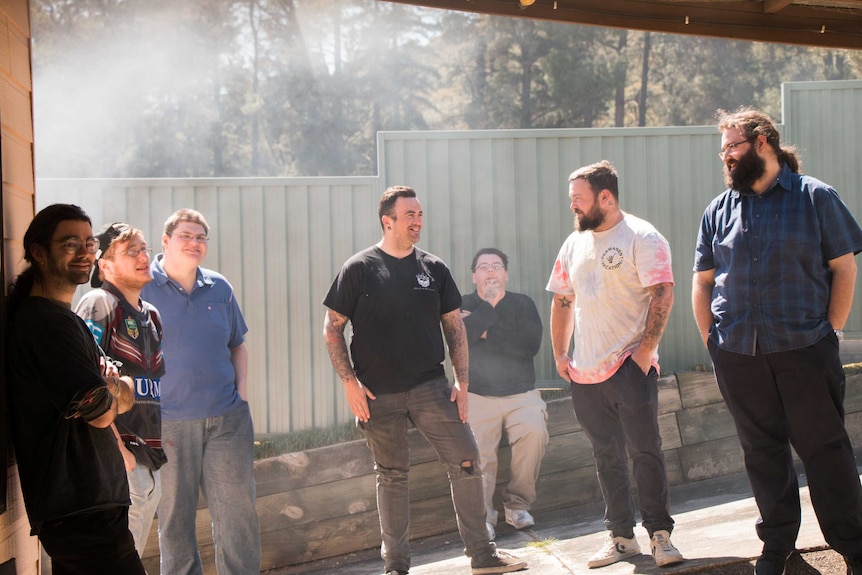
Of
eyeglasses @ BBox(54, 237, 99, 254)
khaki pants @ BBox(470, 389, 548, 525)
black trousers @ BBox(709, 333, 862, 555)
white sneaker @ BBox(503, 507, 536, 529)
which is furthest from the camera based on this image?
khaki pants @ BBox(470, 389, 548, 525)

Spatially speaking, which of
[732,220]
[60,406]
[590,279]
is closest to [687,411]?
[590,279]

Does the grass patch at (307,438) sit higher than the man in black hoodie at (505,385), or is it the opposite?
the man in black hoodie at (505,385)

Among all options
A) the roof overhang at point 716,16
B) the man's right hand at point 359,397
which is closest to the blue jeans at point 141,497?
the man's right hand at point 359,397

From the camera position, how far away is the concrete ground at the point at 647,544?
372cm

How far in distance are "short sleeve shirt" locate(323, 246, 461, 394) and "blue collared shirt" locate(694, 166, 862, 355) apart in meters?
1.36

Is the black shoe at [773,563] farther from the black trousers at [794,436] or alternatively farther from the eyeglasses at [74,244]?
the eyeglasses at [74,244]

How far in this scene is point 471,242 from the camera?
275 inches

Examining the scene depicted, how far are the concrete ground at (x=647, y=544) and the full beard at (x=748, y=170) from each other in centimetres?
156

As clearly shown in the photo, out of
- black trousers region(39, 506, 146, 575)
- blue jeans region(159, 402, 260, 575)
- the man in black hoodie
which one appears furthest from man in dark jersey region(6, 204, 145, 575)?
the man in black hoodie

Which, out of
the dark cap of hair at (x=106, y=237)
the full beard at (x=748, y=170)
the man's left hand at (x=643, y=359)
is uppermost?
the full beard at (x=748, y=170)

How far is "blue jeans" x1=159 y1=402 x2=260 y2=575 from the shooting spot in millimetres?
3965

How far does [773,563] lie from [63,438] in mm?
2660

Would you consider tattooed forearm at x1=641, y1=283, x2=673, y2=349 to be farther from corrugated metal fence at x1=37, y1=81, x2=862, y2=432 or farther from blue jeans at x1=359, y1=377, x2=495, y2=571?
corrugated metal fence at x1=37, y1=81, x2=862, y2=432

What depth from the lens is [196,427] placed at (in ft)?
13.2
